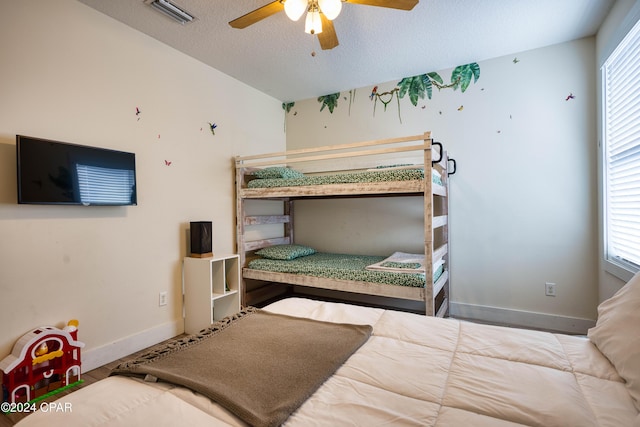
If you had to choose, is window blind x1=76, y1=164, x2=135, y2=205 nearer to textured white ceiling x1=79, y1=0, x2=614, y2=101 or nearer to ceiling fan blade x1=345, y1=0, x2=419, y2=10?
textured white ceiling x1=79, y1=0, x2=614, y2=101

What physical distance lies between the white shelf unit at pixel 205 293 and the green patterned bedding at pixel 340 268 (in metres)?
0.35

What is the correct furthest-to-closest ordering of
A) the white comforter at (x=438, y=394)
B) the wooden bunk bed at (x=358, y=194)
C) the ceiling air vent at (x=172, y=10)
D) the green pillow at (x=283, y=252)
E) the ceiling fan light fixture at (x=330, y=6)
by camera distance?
the green pillow at (x=283, y=252) → the wooden bunk bed at (x=358, y=194) → the ceiling air vent at (x=172, y=10) → the ceiling fan light fixture at (x=330, y=6) → the white comforter at (x=438, y=394)

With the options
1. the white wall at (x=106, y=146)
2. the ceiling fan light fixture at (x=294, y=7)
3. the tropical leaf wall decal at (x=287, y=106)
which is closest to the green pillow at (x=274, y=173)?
the white wall at (x=106, y=146)

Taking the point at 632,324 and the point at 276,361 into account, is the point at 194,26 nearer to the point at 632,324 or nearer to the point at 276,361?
the point at 276,361

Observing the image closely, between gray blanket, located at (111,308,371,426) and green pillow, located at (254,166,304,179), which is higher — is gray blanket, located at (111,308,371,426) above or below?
below

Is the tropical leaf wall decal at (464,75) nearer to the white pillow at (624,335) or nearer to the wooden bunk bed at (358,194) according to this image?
the wooden bunk bed at (358,194)

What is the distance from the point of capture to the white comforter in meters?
0.74

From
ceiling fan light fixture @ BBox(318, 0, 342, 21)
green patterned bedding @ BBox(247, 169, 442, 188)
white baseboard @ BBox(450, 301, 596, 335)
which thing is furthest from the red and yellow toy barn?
white baseboard @ BBox(450, 301, 596, 335)

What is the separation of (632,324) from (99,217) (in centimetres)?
271

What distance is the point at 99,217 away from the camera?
209 cm

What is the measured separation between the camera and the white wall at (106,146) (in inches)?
67.9

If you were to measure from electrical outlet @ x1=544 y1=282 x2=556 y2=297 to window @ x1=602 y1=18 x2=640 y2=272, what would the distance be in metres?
0.50

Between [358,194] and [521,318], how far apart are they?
1833 millimetres

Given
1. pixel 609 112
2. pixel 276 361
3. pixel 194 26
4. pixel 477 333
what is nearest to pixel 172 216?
pixel 194 26
